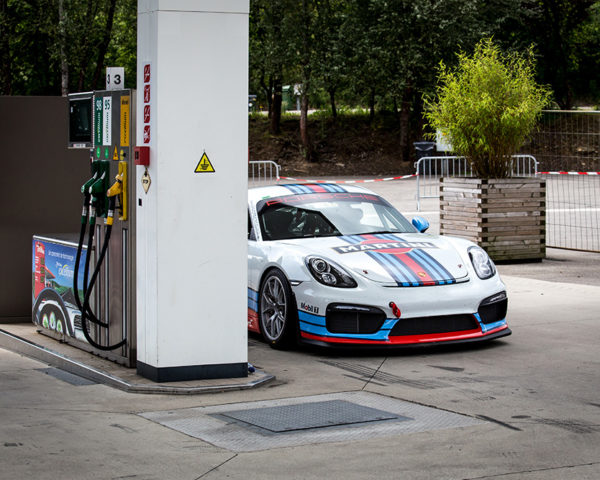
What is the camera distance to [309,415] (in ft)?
19.9

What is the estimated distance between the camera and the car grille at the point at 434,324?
8.02 m

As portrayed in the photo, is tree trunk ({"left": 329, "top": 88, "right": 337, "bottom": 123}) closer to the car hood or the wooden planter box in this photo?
the wooden planter box

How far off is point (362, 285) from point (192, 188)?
192 centimetres

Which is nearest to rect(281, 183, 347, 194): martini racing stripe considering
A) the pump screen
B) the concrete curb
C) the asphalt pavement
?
the asphalt pavement

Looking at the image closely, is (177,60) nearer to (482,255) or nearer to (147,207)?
(147,207)

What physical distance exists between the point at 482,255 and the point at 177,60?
139 inches

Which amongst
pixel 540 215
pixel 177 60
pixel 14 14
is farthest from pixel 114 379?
pixel 14 14

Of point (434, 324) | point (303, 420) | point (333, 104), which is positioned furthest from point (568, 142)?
point (333, 104)

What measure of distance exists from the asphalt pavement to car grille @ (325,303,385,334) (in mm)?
250

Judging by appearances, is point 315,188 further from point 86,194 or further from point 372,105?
point 372,105

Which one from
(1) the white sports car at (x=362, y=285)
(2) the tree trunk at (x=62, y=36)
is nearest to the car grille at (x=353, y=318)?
(1) the white sports car at (x=362, y=285)

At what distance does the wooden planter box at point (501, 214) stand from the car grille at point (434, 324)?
563 centimetres

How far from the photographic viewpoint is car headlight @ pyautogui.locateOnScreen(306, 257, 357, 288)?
26.6ft

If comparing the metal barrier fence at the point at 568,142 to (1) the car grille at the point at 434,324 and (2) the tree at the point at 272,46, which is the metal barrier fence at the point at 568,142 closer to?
(1) the car grille at the point at 434,324
